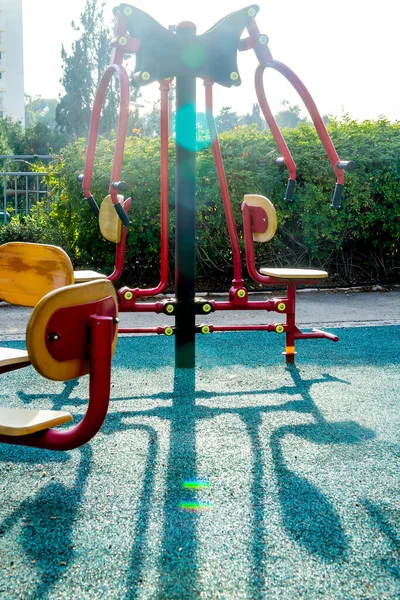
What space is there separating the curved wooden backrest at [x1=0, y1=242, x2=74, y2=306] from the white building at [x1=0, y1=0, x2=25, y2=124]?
6738 cm

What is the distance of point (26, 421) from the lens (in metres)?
1.58

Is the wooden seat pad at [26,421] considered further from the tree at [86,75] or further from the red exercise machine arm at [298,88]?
the tree at [86,75]

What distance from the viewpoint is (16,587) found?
156cm

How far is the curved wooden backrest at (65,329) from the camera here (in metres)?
1.29

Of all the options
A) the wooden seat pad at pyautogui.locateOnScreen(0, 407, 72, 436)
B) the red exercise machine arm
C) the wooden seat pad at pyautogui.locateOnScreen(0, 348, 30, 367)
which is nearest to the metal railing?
the red exercise machine arm

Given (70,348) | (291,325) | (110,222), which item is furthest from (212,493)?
(110,222)

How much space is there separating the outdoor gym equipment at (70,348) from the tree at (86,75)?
91.3 ft

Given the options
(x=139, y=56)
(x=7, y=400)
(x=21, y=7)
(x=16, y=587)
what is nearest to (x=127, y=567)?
(x=16, y=587)

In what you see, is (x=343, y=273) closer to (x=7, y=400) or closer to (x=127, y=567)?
(x=7, y=400)

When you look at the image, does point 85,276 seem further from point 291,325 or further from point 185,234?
point 291,325

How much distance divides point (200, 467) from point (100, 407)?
92 centimetres

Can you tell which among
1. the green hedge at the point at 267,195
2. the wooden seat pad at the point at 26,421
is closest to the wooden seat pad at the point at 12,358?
the wooden seat pad at the point at 26,421

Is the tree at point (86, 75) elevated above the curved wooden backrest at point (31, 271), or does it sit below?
above

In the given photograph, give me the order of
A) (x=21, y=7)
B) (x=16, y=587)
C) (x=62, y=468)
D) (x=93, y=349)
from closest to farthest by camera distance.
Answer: (x=93, y=349)
(x=16, y=587)
(x=62, y=468)
(x=21, y=7)
